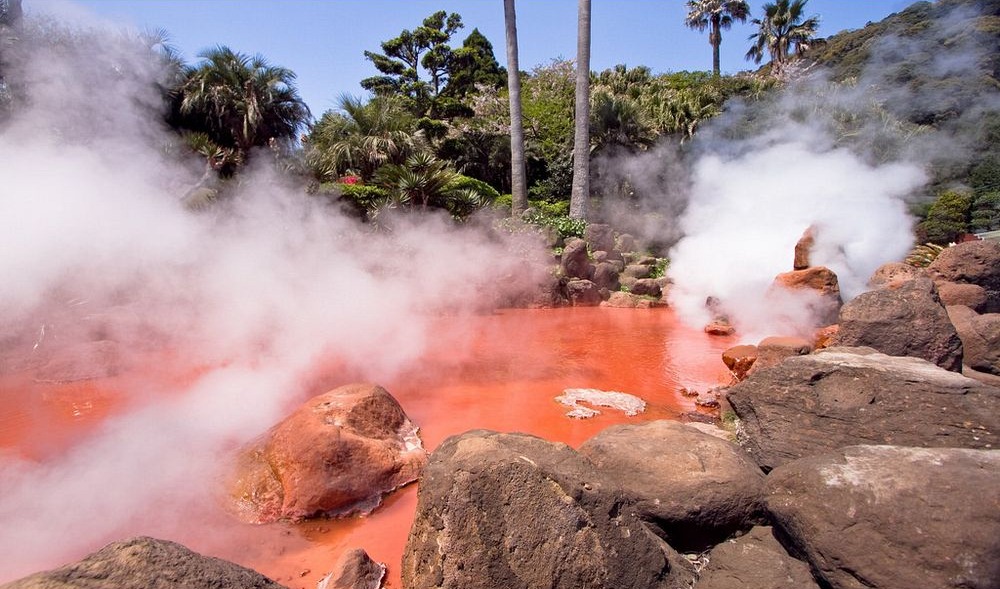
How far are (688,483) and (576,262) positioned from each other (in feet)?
29.8

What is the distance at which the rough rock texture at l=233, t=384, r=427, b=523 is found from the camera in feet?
10.4

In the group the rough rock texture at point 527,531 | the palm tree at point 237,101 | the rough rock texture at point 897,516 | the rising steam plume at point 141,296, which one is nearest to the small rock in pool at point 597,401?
the rising steam plume at point 141,296

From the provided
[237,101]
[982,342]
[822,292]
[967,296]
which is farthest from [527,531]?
[237,101]

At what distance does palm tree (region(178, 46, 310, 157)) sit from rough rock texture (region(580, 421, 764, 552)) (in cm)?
1572

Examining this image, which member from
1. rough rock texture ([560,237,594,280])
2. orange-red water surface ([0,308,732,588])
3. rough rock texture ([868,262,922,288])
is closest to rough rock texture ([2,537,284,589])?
orange-red water surface ([0,308,732,588])

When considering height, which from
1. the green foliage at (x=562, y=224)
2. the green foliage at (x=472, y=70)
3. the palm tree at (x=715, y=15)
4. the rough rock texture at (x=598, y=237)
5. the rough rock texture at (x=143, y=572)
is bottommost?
the rough rock texture at (x=143, y=572)

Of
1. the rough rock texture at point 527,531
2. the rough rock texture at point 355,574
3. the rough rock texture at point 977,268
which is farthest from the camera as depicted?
the rough rock texture at point 977,268

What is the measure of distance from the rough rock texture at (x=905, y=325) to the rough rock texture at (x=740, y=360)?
1350mm

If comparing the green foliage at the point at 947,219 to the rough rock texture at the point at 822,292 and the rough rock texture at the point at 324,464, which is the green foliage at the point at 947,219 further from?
the rough rock texture at the point at 324,464

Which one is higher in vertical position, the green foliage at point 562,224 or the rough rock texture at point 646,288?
the green foliage at point 562,224

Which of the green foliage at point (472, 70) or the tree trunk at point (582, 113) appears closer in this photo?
the tree trunk at point (582, 113)

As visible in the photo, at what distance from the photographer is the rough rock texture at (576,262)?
37.0 feet

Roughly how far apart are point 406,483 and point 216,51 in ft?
54.1

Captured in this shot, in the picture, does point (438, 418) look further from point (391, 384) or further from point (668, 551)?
point (668, 551)
